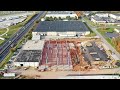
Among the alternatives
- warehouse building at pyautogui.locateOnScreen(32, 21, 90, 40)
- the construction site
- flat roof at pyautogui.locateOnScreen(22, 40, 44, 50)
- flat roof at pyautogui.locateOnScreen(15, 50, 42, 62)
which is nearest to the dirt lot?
the construction site

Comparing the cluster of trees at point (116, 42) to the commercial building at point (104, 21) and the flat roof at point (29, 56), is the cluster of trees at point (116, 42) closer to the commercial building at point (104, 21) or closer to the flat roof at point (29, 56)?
the flat roof at point (29, 56)

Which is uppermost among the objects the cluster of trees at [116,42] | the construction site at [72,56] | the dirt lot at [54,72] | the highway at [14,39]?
the cluster of trees at [116,42]

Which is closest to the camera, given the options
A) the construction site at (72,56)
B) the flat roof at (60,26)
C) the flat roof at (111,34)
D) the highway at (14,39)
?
the construction site at (72,56)

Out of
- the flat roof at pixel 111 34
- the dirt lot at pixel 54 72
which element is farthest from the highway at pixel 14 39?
the flat roof at pixel 111 34

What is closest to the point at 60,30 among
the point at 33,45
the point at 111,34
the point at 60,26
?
the point at 60,26
